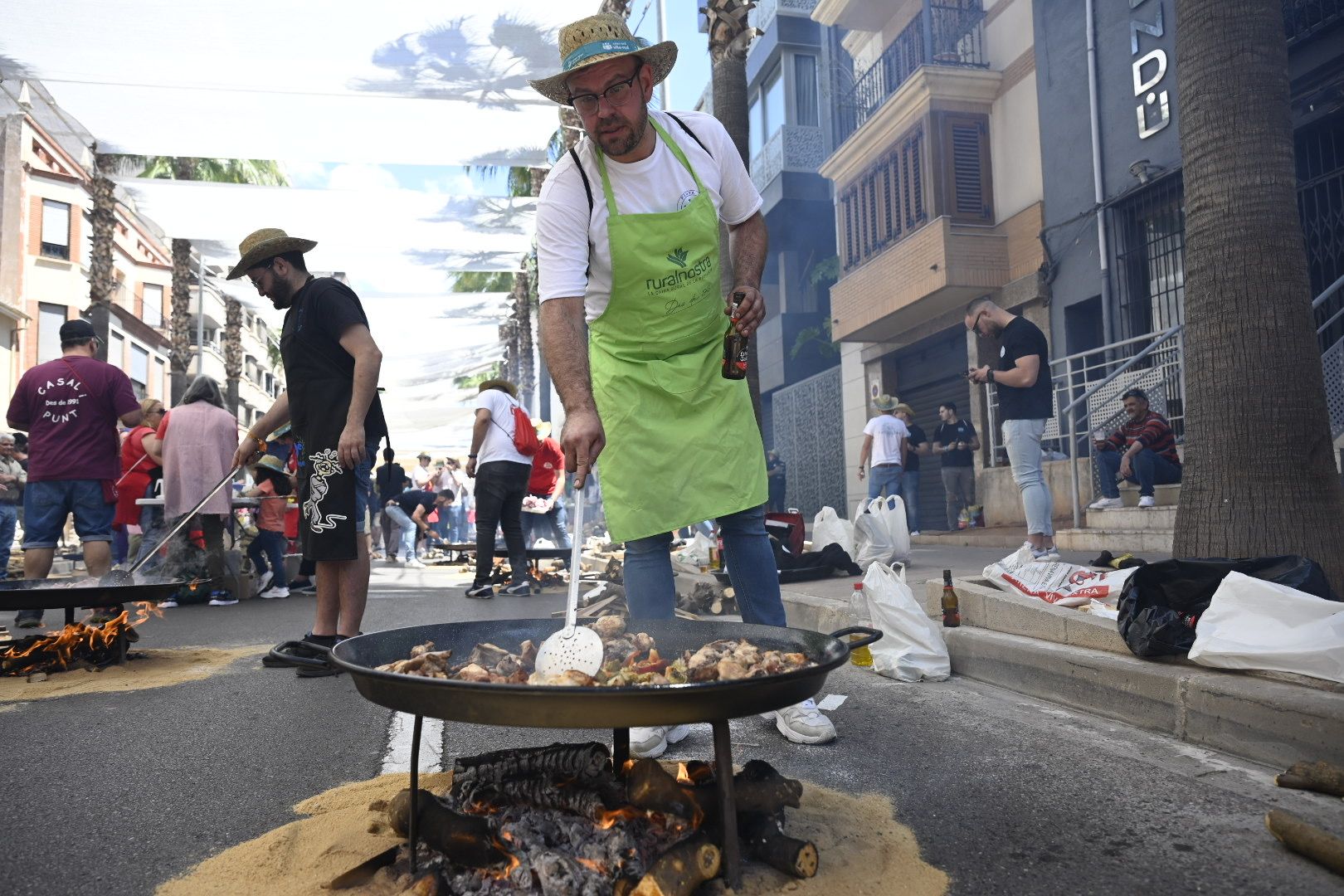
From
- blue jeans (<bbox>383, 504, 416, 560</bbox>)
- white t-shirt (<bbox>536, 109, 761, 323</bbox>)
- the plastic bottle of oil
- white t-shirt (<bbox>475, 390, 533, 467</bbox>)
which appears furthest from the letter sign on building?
blue jeans (<bbox>383, 504, 416, 560</bbox>)

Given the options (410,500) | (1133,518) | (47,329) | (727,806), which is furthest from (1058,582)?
(47,329)

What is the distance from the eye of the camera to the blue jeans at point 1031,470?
6.61 metres

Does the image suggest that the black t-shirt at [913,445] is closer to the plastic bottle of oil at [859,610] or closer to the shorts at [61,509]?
the plastic bottle of oil at [859,610]

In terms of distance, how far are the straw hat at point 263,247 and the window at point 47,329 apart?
34.9 m

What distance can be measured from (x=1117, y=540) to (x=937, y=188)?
8.16 metres

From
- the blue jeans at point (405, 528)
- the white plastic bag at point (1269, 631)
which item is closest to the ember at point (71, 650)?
the white plastic bag at point (1269, 631)

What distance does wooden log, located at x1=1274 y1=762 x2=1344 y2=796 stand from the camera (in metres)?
2.33

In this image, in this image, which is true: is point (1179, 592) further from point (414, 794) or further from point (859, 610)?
point (414, 794)

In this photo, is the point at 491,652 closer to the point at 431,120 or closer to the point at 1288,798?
the point at 1288,798

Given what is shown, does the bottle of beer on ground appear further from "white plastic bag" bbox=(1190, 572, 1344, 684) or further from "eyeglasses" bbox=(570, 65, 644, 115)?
"eyeglasses" bbox=(570, 65, 644, 115)

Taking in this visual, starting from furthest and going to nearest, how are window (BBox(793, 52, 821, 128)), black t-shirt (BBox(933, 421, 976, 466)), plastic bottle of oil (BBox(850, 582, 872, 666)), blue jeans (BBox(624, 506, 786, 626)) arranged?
window (BBox(793, 52, 821, 128))
black t-shirt (BBox(933, 421, 976, 466))
plastic bottle of oil (BBox(850, 582, 872, 666))
blue jeans (BBox(624, 506, 786, 626))

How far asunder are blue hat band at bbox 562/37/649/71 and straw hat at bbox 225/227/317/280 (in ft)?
7.68

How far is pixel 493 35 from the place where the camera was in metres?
11.3

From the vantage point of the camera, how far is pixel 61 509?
6.43 metres
